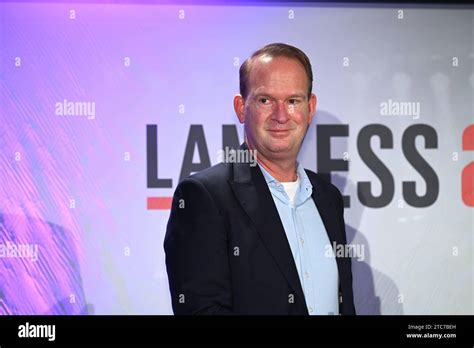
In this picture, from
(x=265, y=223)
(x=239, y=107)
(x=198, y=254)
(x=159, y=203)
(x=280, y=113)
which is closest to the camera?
(x=198, y=254)

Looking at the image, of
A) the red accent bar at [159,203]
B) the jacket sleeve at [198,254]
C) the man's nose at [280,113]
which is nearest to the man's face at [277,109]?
the man's nose at [280,113]

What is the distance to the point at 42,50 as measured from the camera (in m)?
2.61

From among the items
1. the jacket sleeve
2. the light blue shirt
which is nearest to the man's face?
the light blue shirt

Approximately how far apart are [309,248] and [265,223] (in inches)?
8.1

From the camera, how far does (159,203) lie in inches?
105

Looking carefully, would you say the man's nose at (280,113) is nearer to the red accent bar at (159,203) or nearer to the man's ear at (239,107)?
the man's ear at (239,107)

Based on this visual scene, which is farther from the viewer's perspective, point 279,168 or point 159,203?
point 159,203

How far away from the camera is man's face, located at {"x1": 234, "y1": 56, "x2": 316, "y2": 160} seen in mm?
2420

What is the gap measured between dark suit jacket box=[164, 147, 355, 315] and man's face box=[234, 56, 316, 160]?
0.15 meters

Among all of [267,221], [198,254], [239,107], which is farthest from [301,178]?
[198,254]

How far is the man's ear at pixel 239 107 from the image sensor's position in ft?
8.32

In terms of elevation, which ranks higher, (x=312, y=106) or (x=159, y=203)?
(x=312, y=106)

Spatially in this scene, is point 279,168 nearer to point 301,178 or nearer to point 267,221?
point 301,178

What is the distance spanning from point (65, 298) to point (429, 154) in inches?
61.0
